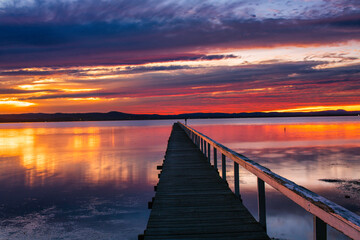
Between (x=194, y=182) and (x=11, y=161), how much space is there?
18.1 m

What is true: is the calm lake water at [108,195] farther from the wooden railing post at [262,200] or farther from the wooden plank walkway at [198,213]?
the wooden railing post at [262,200]

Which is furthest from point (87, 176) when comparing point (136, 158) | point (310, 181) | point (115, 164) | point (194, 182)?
point (310, 181)

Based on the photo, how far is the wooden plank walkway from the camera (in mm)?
4086

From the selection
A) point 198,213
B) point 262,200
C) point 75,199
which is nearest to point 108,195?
point 75,199

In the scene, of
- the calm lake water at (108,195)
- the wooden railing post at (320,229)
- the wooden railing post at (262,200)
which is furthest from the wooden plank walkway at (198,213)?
the calm lake water at (108,195)

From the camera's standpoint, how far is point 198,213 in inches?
194

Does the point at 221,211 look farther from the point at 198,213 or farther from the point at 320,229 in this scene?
the point at 320,229

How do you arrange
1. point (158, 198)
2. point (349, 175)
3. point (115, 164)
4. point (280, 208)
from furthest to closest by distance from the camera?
point (115, 164)
point (349, 175)
point (280, 208)
point (158, 198)

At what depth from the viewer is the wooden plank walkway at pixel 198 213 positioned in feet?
13.4

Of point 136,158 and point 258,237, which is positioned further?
point 136,158

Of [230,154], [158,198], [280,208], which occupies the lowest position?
[280,208]

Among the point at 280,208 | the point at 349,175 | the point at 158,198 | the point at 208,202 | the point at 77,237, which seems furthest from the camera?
the point at 349,175

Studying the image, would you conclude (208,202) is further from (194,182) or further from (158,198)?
(194,182)

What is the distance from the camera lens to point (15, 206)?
9969 millimetres
